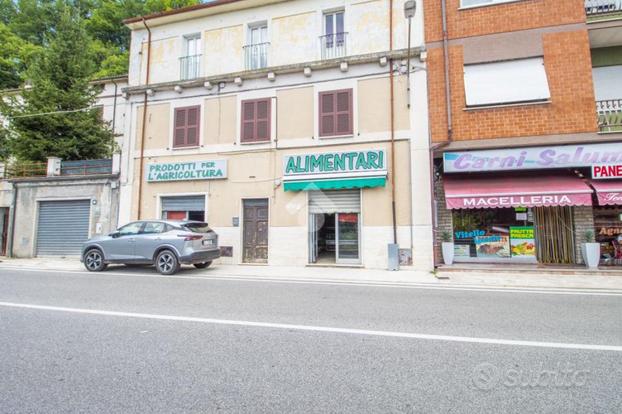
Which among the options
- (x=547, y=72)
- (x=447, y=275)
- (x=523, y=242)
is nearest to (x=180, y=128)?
(x=447, y=275)

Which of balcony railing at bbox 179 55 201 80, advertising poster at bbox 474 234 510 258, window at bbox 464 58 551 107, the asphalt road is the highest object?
balcony railing at bbox 179 55 201 80

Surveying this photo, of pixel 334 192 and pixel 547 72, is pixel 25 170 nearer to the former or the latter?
pixel 334 192

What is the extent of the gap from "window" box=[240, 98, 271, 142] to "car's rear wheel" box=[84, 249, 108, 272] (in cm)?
663

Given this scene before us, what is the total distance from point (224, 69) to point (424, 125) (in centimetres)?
871

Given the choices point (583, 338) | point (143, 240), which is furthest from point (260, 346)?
point (143, 240)

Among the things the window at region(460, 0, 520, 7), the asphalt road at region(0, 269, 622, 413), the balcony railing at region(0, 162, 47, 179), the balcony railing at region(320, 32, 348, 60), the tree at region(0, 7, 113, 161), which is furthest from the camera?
the tree at region(0, 7, 113, 161)

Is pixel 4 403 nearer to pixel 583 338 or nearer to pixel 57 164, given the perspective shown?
pixel 583 338

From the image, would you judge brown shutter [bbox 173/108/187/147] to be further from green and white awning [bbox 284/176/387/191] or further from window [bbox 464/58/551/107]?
window [bbox 464/58/551/107]

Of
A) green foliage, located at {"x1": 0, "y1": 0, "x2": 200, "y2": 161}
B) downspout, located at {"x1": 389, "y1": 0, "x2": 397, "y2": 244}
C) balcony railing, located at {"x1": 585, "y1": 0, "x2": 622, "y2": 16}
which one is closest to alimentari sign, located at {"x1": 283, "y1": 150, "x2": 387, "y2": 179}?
downspout, located at {"x1": 389, "y1": 0, "x2": 397, "y2": 244}

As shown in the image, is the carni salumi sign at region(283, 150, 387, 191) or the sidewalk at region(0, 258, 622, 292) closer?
the sidewalk at region(0, 258, 622, 292)

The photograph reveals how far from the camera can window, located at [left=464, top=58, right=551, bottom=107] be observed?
35.2ft

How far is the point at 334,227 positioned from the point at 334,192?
4.45 feet

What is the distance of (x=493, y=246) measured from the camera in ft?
37.4

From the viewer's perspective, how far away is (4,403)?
8.72 ft
